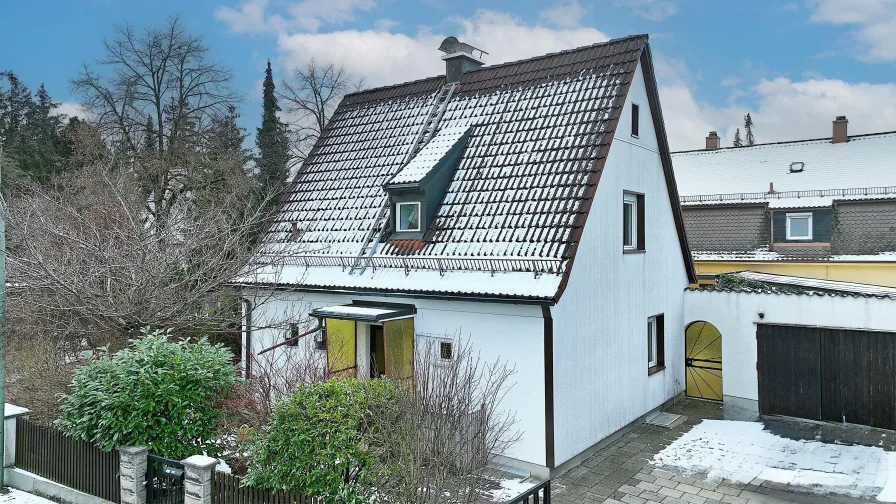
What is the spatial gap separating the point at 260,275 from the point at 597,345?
749 cm

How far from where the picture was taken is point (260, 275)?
13273 millimetres

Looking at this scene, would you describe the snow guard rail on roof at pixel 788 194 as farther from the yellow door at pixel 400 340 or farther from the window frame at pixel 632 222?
the yellow door at pixel 400 340

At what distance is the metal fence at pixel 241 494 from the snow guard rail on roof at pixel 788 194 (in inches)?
847

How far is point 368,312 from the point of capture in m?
10.6

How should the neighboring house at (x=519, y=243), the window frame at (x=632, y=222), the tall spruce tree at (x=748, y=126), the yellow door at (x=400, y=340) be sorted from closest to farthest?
the neighboring house at (x=519, y=243), the yellow door at (x=400, y=340), the window frame at (x=632, y=222), the tall spruce tree at (x=748, y=126)

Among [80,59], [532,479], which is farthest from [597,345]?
[80,59]

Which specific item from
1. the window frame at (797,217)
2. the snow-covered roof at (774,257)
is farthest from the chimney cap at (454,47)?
the window frame at (797,217)

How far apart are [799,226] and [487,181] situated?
55.1ft

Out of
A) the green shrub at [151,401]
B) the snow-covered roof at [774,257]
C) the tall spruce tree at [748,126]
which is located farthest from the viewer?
the tall spruce tree at [748,126]

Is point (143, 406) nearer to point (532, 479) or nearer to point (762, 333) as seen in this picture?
point (532, 479)

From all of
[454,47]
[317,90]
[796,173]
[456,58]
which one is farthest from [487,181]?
[317,90]

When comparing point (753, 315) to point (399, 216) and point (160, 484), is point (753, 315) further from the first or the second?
point (160, 484)

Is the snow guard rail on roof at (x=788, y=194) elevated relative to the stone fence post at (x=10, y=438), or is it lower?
elevated

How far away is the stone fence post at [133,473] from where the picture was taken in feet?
25.2
